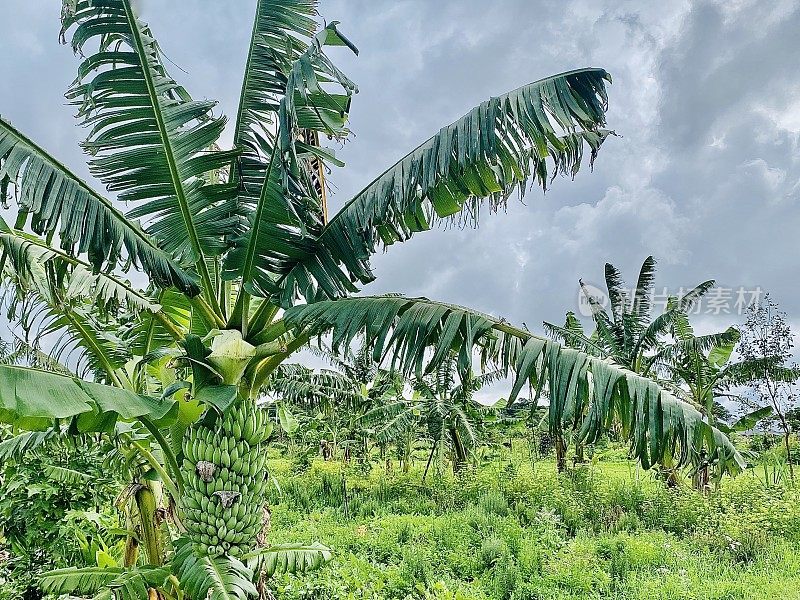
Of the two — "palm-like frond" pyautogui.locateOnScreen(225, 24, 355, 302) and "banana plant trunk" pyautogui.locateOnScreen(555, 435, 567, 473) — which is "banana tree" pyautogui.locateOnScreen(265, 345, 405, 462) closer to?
"banana plant trunk" pyautogui.locateOnScreen(555, 435, 567, 473)

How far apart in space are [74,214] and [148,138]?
20.4 inches

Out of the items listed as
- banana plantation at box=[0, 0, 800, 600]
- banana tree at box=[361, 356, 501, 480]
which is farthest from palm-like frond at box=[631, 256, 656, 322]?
banana plantation at box=[0, 0, 800, 600]

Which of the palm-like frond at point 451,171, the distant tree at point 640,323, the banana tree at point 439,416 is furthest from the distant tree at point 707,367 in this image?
the palm-like frond at point 451,171

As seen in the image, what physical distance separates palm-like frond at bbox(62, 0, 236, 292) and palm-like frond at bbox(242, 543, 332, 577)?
1.57 metres

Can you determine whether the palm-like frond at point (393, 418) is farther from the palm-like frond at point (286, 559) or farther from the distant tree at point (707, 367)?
the palm-like frond at point (286, 559)

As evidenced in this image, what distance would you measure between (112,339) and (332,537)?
4690 mm

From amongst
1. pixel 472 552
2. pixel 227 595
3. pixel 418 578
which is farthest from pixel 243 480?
pixel 472 552

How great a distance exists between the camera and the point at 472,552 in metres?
6.84

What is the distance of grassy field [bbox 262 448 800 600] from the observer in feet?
18.4

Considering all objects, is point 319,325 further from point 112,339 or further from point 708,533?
point 708,533

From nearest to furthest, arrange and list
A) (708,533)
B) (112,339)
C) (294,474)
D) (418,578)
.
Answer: (112,339), (418,578), (708,533), (294,474)

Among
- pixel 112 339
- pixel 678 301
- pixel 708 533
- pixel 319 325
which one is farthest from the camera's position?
pixel 678 301

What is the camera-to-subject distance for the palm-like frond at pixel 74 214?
2.86 m

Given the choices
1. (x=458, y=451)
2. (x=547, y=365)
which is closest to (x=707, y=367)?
(x=458, y=451)
